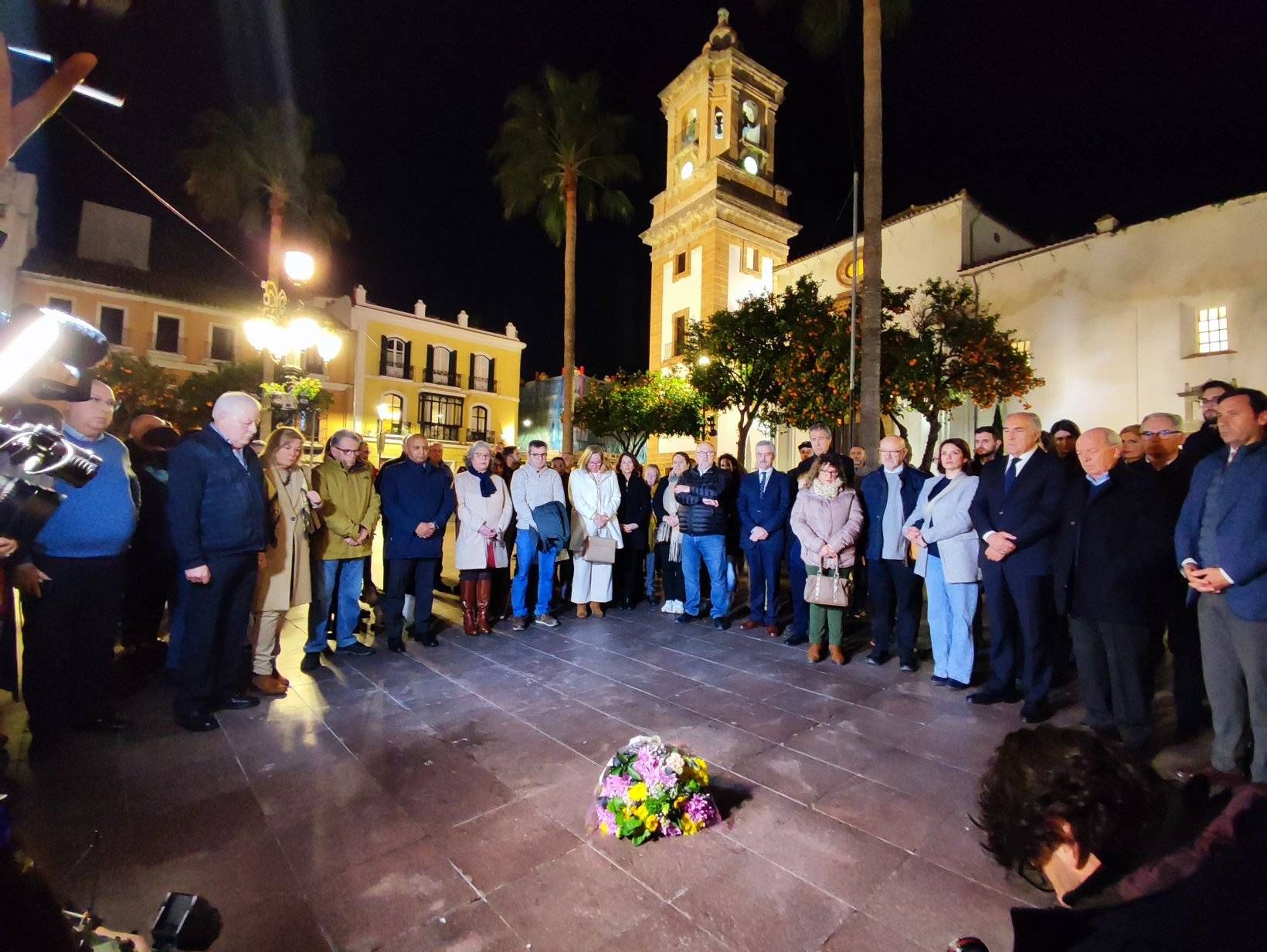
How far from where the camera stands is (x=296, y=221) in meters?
18.4

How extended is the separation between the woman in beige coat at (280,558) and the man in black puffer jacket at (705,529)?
3705 mm

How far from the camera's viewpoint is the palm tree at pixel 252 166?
54.5 feet

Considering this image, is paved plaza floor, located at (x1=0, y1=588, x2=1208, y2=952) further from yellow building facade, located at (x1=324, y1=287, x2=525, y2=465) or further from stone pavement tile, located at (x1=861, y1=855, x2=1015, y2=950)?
yellow building facade, located at (x1=324, y1=287, x2=525, y2=465)

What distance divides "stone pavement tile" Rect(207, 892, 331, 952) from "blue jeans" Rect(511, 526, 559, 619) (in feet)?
14.1

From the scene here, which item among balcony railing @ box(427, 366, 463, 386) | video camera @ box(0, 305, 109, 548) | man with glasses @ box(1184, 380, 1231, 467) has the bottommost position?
video camera @ box(0, 305, 109, 548)

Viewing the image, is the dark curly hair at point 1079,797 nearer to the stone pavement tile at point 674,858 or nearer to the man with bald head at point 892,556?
the stone pavement tile at point 674,858

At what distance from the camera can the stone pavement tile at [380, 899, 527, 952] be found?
2004mm

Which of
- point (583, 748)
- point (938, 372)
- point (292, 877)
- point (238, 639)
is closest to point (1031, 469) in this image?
point (583, 748)

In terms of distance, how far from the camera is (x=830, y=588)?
5.33 metres

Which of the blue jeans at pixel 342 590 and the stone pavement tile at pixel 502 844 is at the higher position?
the blue jeans at pixel 342 590

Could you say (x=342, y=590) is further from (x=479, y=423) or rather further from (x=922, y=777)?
(x=479, y=423)

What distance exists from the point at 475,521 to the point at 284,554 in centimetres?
187

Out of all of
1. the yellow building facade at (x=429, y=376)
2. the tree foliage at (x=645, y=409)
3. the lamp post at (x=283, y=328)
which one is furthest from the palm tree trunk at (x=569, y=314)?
the yellow building facade at (x=429, y=376)

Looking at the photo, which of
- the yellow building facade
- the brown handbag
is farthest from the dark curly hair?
the yellow building facade
